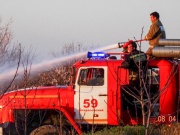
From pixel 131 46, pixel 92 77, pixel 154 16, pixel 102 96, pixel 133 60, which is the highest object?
pixel 154 16

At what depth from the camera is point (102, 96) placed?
35.6 ft

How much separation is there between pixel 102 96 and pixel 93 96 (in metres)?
0.20

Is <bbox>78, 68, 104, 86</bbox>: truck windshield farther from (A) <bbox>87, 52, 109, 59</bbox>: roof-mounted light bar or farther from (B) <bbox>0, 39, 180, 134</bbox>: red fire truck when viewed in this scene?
(A) <bbox>87, 52, 109, 59</bbox>: roof-mounted light bar

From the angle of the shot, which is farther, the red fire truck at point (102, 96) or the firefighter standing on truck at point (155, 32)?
the firefighter standing on truck at point (155, 32)

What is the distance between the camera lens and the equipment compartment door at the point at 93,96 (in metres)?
10.8

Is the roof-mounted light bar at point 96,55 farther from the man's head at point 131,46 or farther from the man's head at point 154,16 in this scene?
the man's head at point 154,16

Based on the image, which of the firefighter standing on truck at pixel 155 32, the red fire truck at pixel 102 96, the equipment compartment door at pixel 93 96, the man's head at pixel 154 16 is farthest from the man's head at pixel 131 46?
the man's head at pixel 154 16

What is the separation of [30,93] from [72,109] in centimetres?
101

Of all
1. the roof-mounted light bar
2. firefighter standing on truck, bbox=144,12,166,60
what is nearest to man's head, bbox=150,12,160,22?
firefighter standing on truck, bbox=144,12,166,60

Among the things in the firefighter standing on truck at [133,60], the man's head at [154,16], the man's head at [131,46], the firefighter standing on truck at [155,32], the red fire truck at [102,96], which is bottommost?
the red fire truck at [102,96]

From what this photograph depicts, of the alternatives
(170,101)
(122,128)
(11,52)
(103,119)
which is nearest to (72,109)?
(103,119)

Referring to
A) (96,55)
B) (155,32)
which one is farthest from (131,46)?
(155,32)

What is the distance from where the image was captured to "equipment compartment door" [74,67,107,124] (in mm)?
10844

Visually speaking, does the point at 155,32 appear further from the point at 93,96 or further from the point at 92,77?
the point at 93,96
